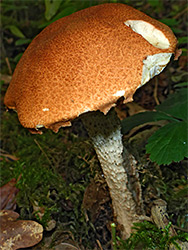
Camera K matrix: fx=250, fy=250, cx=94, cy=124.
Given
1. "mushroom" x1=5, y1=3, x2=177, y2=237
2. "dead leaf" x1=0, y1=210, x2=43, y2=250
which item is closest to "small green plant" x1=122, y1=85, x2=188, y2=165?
"mushroom" x1=5, y1=3, x2=177, y2=237

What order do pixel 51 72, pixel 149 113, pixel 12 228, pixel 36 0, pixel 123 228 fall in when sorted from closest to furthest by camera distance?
1. pixel 51 72
2. pixel 12 228
3. pixel 123 228
4. pixel 149 113
5. pixel 36 0

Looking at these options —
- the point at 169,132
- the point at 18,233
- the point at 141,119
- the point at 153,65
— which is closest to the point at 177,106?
the point at 141,119

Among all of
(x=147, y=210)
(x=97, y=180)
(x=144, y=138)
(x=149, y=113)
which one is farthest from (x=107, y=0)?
(x=147, y=210)

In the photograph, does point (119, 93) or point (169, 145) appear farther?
point (169, 145)

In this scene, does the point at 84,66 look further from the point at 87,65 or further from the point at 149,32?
the point at 149,32

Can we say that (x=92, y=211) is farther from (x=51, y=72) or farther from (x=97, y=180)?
(x=51, y=72)

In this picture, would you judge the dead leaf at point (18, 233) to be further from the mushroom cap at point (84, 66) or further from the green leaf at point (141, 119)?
the green leaf at point (141, 119)

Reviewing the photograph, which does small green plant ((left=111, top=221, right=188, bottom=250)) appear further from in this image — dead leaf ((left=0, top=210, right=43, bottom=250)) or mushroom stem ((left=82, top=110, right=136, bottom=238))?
dead leaf ((left=0, top=210, right=43, bottom=250))
